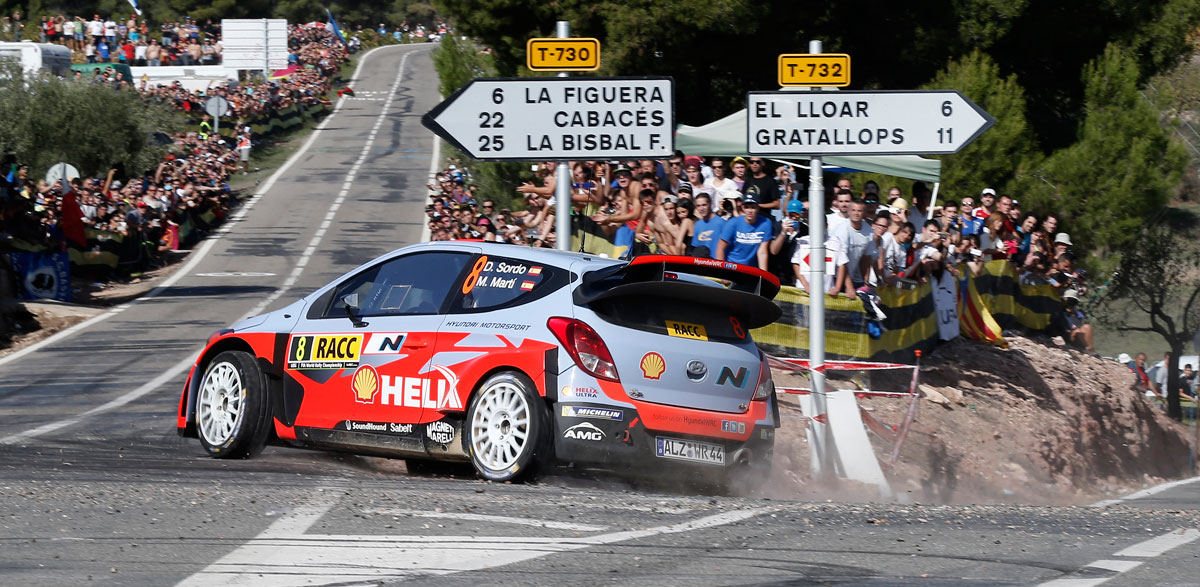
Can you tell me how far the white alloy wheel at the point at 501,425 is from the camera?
885 centimetres

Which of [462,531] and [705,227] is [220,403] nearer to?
[462,531]

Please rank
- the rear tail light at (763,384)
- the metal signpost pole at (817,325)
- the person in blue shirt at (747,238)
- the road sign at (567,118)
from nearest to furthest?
the rear tail light at (763,384) < the metal signpost pole at (817,325) < the road sign at (567,118) < the person in blue shirt at (747,238)

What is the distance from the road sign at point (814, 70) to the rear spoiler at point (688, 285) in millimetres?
2069

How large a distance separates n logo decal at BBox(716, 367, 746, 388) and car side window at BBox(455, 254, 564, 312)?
123 centimetres

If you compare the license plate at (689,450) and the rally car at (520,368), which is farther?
the license plate at (689,450)

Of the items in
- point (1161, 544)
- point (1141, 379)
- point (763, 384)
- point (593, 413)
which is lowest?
point (1141, 379)

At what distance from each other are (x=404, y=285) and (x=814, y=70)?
3645 mm

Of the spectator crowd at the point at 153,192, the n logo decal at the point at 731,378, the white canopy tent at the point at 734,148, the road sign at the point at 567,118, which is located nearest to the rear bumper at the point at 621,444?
the n logo decal at the point at 731,378

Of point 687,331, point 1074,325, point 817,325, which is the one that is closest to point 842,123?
point 817,325

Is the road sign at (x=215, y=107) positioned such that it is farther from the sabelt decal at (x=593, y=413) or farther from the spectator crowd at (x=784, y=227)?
the sabelt decal at (x=593, y=413)

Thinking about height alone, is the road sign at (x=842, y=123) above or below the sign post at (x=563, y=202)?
above

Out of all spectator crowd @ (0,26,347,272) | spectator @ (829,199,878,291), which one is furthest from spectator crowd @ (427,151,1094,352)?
spectator crowd @ (0,26,347,272)

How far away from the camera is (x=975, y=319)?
740 inches

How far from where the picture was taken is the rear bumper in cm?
877
